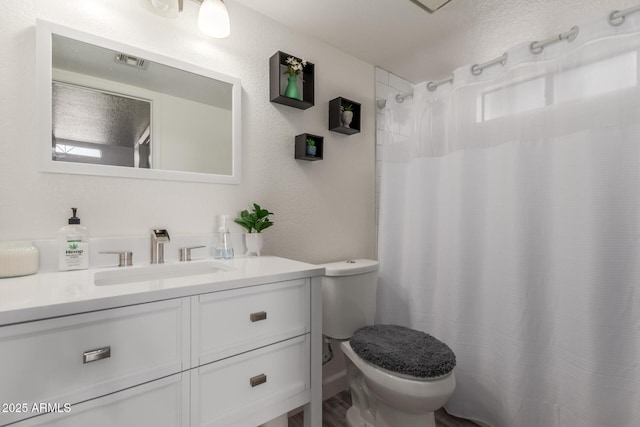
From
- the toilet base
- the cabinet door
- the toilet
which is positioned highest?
the cabinet door

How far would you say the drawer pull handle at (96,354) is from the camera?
71 cm

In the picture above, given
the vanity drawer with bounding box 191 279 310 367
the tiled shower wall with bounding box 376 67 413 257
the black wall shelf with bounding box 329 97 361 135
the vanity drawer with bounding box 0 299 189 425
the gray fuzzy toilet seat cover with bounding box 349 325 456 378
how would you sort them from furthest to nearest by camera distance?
the tiled shower wall with bounding box 376 67 413 257
the black wall shelf with bounding box 329 97 361 135
the gray fuzzy toilet seat cover with bounding box 349 325 456 378
the vanity drawer with bounding box 191 279 310 367
the vanity drawer with bounding box 0 299 189 425

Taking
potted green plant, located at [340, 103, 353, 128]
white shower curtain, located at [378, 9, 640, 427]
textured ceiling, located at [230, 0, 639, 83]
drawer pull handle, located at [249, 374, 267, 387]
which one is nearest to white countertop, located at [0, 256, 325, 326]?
drawer pull handle, located at [249, 374, 267, 387]

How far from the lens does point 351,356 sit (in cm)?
142

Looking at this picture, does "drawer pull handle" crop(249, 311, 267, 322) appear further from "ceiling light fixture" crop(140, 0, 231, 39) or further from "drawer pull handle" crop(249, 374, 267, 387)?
"ceiling light fixture" crop(140, 0, 231, 39)

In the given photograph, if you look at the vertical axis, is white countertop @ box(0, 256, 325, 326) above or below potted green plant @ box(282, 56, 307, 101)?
below

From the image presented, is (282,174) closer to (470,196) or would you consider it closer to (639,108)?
(470,196)

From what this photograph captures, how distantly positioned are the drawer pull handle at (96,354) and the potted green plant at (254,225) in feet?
2.51

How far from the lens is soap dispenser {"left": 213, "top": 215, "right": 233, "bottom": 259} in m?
1.38

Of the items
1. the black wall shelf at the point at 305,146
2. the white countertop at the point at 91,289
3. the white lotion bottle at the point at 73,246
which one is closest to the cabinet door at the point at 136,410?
the white countertop at the point at 91,289

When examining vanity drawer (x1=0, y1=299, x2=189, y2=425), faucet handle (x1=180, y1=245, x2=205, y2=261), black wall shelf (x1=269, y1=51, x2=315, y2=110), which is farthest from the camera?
black wall shelf (x1=269, y1=51, x2=315, y2=110)

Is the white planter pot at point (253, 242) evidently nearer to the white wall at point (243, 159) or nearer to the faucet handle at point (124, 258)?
the white wall at point (243, 159)

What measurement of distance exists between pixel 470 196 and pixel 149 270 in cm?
155

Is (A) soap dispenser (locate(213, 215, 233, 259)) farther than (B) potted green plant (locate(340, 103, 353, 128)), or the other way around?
(B) potted green plant (locate(340, 103, 353, 128))
